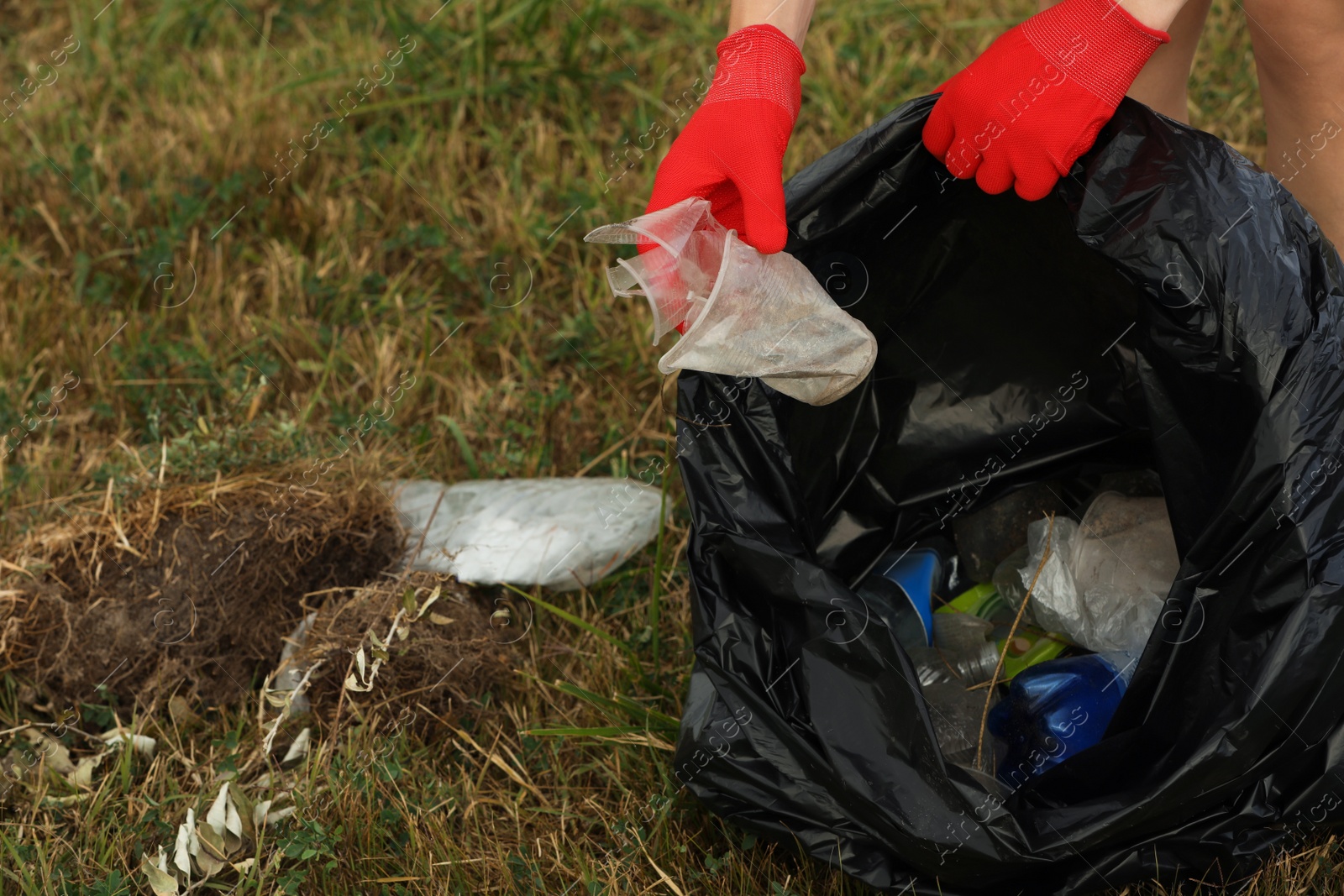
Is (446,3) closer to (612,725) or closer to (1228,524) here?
(612,725)

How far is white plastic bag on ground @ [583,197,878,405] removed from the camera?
48.9 inches

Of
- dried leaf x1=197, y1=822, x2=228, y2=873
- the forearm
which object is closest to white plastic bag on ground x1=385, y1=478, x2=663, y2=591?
dried leaf x1=197, y1=822, x2=228, y2=873

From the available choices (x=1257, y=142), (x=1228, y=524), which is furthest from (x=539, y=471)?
(x=1257, y=142)

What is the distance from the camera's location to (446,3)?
2750 millimetres

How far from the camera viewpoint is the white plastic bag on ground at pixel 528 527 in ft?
5.81

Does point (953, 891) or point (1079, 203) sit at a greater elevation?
point (1079, 203)

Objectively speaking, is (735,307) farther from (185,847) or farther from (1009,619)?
(185,847)

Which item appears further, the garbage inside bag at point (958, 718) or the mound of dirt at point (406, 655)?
the mound of dirt at point (406, 655)

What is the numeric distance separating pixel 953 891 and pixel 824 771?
A: 23 cm

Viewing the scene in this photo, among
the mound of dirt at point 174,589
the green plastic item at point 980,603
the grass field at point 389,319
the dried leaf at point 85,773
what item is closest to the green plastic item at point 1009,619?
the green plastic item at point 980,603

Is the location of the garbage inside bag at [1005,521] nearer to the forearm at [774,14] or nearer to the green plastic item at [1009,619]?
the green plastic item at [1009,619]

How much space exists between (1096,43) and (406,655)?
131cm

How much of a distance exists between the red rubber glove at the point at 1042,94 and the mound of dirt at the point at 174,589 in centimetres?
115

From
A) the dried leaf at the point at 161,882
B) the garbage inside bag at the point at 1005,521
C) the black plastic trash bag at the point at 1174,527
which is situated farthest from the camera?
the garbage inside bag at the point at 1005,521
